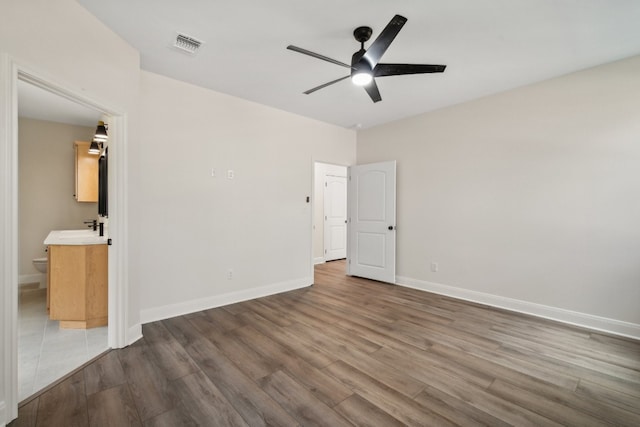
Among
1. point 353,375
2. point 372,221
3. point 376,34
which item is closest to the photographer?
point 353,375

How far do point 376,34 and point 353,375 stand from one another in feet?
9.26

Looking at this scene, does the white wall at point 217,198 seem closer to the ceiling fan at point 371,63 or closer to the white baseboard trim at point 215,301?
the white baseboard trim at point 215,301

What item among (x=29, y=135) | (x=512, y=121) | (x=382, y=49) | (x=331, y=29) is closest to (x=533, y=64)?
(x=512, y=121)

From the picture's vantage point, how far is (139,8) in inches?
Result: 82.4

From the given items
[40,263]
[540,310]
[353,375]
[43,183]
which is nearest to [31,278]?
[40,263]

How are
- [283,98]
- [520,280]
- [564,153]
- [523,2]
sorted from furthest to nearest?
[283,98] < [520,280] < [564,153] < [523,2]

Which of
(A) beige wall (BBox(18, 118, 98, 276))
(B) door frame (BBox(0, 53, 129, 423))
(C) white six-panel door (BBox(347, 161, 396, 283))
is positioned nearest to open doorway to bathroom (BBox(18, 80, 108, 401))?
(A) beige wall (BBox(18, 118, 98, 276))

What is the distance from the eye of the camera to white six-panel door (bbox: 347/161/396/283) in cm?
472

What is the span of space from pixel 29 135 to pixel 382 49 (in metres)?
5.61

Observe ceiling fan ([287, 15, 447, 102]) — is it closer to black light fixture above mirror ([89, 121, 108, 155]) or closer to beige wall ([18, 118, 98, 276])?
black light fixture above mirror ([89, 121, 108, 155])

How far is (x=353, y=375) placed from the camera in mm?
2113

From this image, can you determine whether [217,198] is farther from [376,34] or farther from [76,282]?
[376,34]

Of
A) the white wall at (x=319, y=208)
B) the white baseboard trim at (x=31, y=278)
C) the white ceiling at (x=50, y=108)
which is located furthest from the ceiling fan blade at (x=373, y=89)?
the white baseboard trim at (x=31, y=278)

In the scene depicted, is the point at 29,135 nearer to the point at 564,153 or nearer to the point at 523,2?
the point at 523,2
